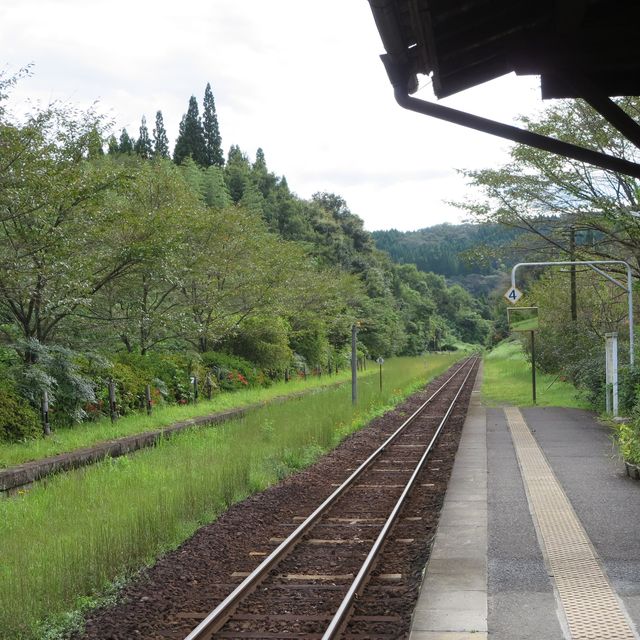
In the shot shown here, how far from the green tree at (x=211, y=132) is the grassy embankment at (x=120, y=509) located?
219ft

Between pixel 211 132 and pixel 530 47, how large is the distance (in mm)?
81080

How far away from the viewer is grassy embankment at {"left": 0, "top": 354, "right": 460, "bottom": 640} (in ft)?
20.8

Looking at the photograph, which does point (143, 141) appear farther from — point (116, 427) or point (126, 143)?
point (116, 427)

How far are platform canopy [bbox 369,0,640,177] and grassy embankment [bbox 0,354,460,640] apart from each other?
4795 millimetres

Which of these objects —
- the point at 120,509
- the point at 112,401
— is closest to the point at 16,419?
the point at 112,401

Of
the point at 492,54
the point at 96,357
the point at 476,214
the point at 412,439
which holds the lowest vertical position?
the point at 412,439

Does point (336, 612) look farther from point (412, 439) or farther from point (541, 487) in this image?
point (412, 439)

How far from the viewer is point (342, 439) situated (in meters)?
18.2

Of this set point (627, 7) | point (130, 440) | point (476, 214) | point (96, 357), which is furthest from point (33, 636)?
point (476, 214)

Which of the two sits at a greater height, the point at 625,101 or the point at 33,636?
the point at 625,101

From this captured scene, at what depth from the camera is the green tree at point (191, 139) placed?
8075 cm

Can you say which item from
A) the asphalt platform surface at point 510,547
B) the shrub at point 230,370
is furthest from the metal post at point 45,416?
the shrub at point 230,370

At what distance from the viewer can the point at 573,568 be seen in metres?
7.14

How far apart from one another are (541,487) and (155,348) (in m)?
17.3
